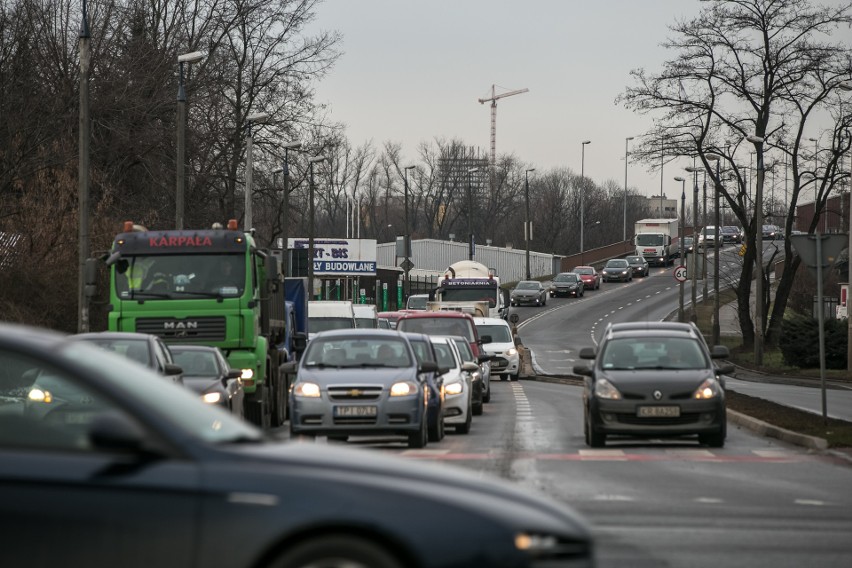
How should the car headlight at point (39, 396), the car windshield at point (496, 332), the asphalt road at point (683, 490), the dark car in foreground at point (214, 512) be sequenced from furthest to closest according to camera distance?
1. the car windshield at point (496, 332)
2. the car headlight at point (39, 396)
3. the asphalt road at point (683, 490)
4. the dark car in foreground at point (214, 512)

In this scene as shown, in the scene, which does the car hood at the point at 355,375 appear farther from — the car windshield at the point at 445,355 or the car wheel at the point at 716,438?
the car windshield at the point at 445,355

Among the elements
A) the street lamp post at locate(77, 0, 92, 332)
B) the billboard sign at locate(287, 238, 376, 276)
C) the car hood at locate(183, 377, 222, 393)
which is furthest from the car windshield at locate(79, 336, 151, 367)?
the billboard sign at locate(287, 238, 376, 276)

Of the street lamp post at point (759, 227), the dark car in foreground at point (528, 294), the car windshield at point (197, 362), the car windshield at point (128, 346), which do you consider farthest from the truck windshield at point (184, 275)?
the dark car in foreground at point (528, 294)

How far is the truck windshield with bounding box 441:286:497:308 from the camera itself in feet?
181

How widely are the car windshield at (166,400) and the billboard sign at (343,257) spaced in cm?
6795

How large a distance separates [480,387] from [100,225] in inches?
560

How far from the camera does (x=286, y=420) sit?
29453mm

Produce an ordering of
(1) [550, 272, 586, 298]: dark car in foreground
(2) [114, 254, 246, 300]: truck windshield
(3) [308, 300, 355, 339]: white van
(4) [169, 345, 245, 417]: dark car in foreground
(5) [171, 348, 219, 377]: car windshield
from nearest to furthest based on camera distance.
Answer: (4) [169, 345, 245, 417]: dark car in foreground < (5) [171, 348, 219, 377]: car windshield < (2) [114, 254, 246, 300]: truck windshield < (3) [308, 300, 355, 339]: white van < (1) [550, 272, 586, 298]: dark car in foreground

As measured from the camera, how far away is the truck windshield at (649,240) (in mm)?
112000

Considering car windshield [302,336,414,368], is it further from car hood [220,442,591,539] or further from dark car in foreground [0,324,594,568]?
dark car in foreground [0,324,594,568]

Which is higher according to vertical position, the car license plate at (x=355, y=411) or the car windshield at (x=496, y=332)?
the car windshield at (x=496, y=332)

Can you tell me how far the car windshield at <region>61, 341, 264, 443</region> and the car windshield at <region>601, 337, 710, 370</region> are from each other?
46.1 ft

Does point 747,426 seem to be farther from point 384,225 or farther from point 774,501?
point 384,225

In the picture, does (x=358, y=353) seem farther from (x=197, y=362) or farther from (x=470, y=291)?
(x=470, y=291)
